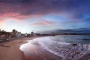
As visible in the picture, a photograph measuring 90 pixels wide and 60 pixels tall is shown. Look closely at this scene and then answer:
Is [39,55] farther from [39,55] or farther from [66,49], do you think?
[66,49]

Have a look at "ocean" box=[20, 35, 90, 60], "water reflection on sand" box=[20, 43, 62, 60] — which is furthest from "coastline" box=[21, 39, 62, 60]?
"ocean" box=[20, 35, 90, 60]

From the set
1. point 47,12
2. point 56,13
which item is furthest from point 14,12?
point 56,13

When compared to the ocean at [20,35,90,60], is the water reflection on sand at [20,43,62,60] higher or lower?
higher

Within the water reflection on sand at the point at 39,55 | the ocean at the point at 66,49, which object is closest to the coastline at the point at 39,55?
the water reflection on sand at the point at 39,55

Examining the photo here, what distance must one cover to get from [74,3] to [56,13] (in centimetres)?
105

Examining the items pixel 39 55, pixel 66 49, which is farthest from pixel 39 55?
pixel 66 49

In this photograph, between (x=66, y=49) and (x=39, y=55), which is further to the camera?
(x=66, y=49)

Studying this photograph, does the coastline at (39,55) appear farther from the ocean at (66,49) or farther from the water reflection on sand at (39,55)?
the ocean at (66,49)

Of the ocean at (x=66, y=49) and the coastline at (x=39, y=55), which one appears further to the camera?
the ocean at (x=66, y=49)

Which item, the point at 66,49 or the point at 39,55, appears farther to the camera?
the point at 66,49

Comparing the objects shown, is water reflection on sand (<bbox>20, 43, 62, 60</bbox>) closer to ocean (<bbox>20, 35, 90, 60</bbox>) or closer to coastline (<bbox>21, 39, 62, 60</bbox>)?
coastline (<bbox>21, 39, 62, 60</bbox>)

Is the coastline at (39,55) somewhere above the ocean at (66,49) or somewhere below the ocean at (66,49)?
above

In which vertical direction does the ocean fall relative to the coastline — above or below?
below

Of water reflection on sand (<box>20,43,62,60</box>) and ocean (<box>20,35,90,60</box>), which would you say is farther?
ocean (<box>20,35,90,60</box>)
